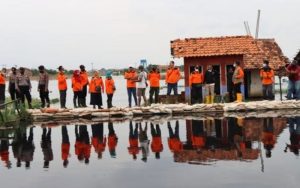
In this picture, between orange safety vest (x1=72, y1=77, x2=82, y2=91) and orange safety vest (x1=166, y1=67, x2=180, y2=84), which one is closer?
orange safety vest (x1=72, y1=77, x2=82, y2=91)

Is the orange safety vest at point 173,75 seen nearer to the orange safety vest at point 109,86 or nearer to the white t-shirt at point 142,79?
the white t-shirt at point 142,79

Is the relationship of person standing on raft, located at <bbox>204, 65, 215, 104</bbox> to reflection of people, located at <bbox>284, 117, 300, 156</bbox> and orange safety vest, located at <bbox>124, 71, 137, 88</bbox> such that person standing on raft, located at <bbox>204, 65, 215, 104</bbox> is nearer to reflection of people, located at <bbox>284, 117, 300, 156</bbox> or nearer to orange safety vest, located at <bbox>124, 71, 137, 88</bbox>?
orange safety vest, located at <bbox>124, 71, 137, 88</bbox>

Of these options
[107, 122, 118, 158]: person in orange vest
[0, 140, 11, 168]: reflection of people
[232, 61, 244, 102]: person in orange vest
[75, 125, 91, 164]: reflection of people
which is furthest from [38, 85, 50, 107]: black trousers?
[232, 61, 244, 102]: person in orange vest

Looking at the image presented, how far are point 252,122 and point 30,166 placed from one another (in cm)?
841

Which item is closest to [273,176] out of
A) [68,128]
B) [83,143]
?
[83,143]

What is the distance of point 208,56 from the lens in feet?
85.9

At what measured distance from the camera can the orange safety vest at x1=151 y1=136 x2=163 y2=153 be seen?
1276 centimetres

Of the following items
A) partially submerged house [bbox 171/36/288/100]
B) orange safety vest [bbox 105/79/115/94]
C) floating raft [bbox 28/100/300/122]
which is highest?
partially submerged house [bbox 171/36/288/100]

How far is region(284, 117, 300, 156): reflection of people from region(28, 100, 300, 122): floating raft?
2.59 metres

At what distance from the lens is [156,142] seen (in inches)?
543

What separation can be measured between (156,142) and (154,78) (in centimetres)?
887

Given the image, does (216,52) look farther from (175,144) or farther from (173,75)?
(175,144)

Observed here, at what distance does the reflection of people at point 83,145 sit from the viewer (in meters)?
12.1

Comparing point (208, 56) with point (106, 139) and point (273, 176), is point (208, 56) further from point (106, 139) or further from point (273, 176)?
point (273, 176)
